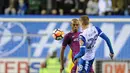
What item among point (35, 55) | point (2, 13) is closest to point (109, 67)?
point (35, 55)

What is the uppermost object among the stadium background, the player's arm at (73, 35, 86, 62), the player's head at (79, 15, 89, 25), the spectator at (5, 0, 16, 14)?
the player's head at (79, 15, 89, 25)

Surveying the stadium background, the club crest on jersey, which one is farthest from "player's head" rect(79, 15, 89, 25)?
the club crest on jersey

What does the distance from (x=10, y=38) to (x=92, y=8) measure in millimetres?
4139

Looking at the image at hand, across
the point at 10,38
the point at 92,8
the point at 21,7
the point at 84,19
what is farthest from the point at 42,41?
the point at 84,19

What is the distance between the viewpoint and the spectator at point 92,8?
2055 cm

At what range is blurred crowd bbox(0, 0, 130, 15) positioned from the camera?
20.7 meters

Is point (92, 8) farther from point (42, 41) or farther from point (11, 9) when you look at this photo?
point (42, 41)

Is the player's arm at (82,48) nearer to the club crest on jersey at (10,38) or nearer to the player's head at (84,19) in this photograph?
the player's head at (84,19)

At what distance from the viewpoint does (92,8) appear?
819 inches

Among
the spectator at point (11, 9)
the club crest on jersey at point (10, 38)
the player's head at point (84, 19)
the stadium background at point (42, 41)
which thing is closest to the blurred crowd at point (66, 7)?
the spectator at point (11, 9)

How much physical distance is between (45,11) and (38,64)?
12.0 feet

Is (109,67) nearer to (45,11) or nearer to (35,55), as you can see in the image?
(35,55)

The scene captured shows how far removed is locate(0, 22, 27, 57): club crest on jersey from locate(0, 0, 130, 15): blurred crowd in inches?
99.8

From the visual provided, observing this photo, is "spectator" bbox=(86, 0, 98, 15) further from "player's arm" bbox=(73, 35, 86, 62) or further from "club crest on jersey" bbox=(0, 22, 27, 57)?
"player's arm" bbox=(73, 35, 86, 62)
